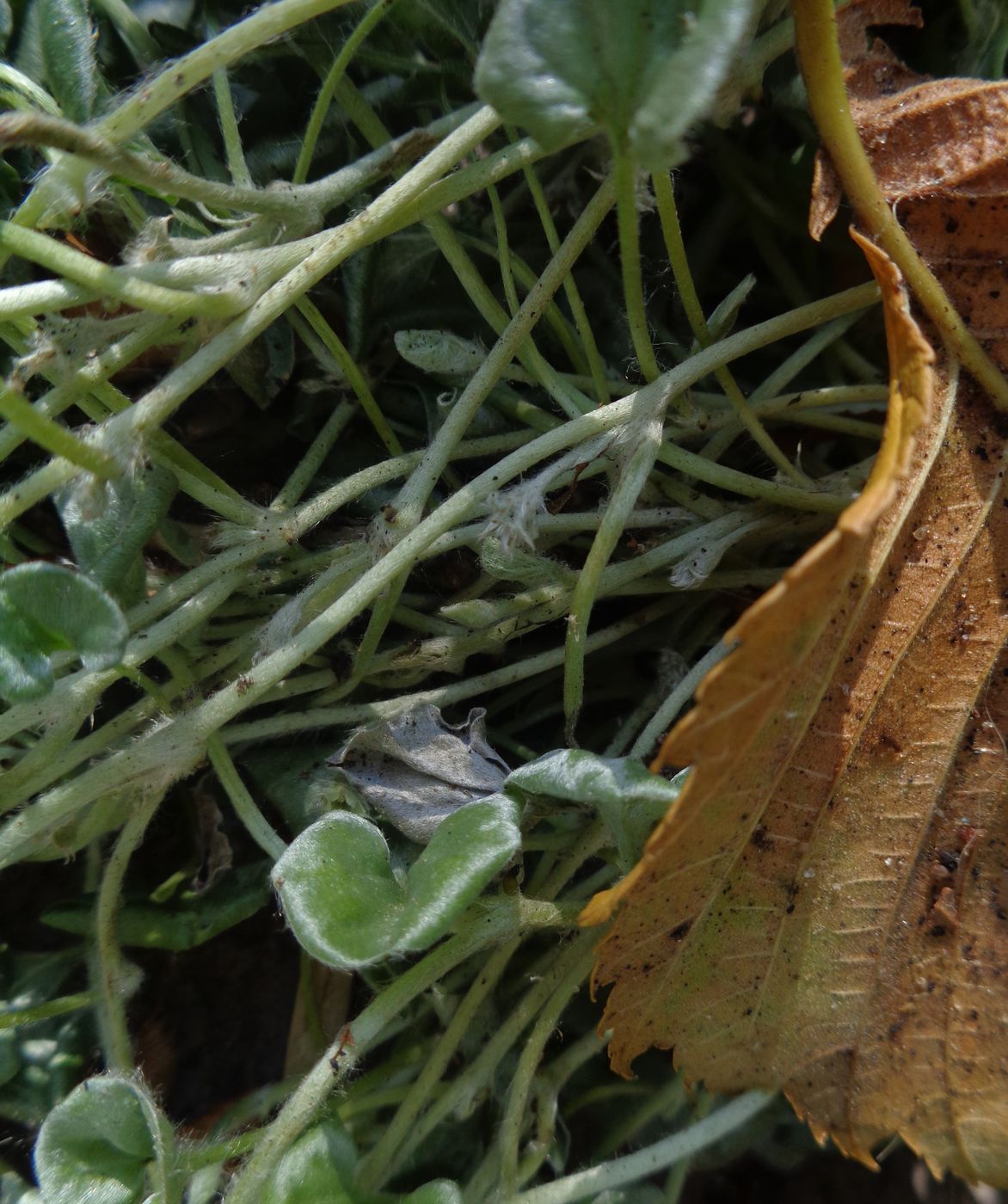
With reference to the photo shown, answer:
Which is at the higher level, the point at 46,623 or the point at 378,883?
the point at 46,623

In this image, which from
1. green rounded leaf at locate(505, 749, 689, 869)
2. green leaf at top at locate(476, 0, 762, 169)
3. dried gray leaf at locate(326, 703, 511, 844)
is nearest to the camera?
green leaf at top at locate(476, 0, 762, 169)

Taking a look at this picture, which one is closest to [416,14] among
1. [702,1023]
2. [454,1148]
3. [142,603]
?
[142,603]

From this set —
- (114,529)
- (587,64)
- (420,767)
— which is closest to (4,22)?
(114,529)

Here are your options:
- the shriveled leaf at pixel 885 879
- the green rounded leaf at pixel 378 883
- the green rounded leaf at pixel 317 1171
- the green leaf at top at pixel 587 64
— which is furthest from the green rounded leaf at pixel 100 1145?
the green leaf at top at pixel 587 64

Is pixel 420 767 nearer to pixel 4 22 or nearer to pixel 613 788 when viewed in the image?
pixel 613 788

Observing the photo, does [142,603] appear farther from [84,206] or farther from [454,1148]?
[454,1148]

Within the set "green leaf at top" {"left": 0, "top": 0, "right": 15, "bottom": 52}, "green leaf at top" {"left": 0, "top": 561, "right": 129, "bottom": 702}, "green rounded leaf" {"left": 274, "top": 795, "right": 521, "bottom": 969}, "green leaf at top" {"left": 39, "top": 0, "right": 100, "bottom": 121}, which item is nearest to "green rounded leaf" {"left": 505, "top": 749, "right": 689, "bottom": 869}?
"green rounded leaf" {"left": 274, "top": 795, "right": 521, "bottom": 969}

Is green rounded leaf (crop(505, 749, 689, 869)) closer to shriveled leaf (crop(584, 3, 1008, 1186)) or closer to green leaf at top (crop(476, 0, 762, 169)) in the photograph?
shriveled leaf (crop(584, 3, 1008, 1186))
